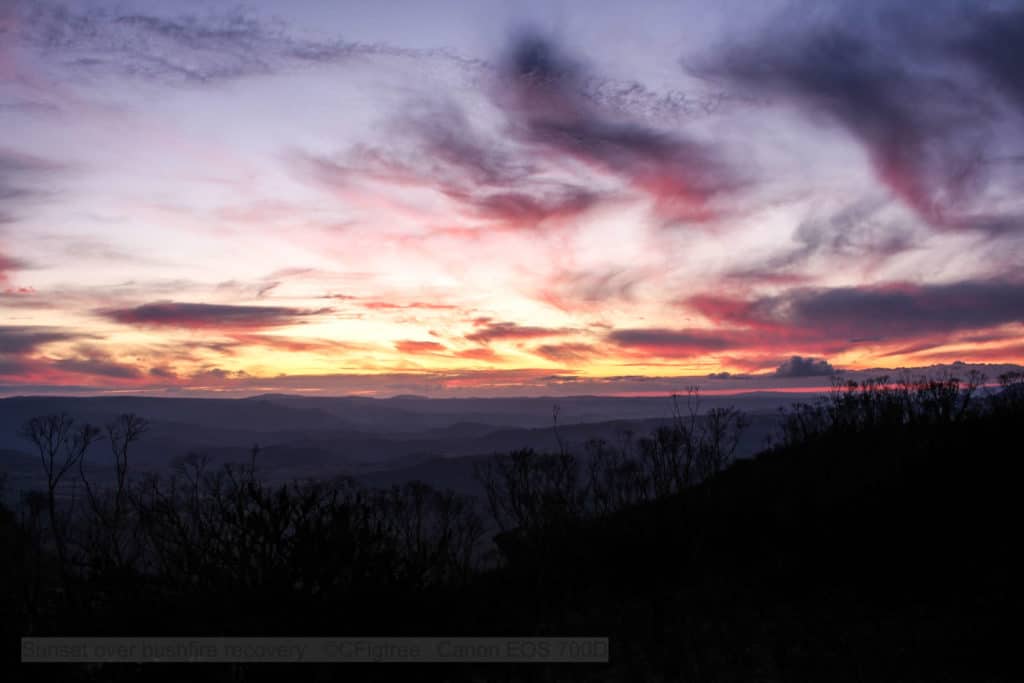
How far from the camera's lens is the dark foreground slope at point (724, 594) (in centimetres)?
1359

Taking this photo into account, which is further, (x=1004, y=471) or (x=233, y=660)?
(x=1004, y=471)

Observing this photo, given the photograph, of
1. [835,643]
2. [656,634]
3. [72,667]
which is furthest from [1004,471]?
[72,667]

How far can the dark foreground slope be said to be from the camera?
44.6 feet

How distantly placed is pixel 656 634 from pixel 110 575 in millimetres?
16291

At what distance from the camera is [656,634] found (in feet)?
71.4

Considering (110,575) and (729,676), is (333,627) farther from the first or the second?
(729,676)

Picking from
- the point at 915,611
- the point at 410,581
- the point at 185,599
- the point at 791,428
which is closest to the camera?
the point at 185,599

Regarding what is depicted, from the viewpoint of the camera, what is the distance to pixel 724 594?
2623cm

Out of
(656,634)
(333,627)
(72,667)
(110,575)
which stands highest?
(110,575)

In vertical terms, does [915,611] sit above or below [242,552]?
below
